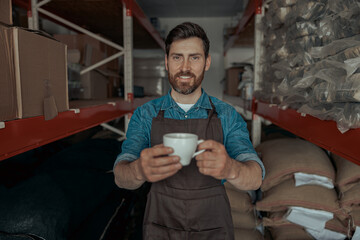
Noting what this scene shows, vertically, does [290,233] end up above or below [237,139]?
below

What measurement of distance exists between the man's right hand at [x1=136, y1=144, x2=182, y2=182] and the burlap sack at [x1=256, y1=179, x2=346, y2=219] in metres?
1.34

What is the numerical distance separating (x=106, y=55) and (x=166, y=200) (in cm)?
226

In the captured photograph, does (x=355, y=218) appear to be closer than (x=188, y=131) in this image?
No

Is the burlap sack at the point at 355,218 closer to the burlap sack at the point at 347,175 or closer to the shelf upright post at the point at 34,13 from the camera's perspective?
the burlap sack at the point at 347,175

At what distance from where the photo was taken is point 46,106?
110 cm

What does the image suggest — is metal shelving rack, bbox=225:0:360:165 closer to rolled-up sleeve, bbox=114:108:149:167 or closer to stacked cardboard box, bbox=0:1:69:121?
rolled-up sleeve, bbox=114:108:149:167

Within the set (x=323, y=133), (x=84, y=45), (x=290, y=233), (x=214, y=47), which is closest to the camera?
(x=323, y=133)

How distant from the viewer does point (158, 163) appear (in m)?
0.71

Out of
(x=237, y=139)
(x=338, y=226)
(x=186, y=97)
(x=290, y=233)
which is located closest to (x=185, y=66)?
(x=186, y=97)

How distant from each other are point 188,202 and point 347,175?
3.74 ft

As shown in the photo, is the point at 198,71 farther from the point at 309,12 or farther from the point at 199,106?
the point at 309,12

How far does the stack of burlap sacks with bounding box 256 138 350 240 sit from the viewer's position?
167 cm

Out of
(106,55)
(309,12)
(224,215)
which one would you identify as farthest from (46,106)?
(106,55)

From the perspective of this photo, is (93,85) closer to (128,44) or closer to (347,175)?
(128,44)
